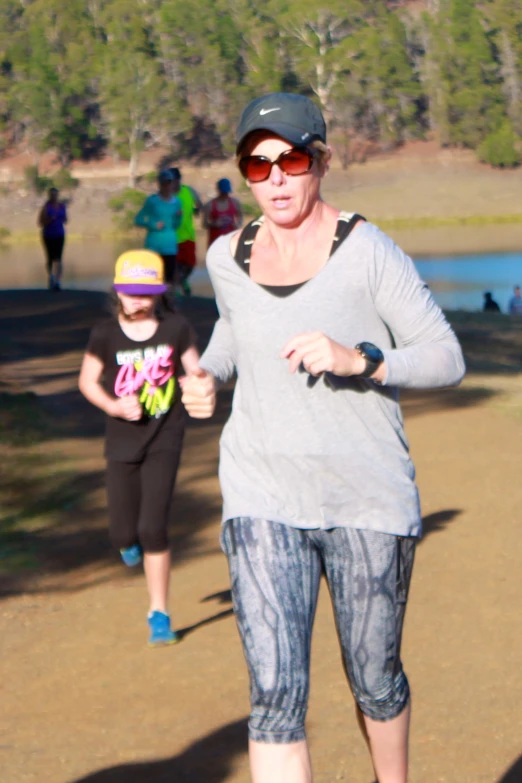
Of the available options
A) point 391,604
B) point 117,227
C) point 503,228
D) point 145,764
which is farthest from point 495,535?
point 117,227

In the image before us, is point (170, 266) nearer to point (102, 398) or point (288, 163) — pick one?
point (102, 398)

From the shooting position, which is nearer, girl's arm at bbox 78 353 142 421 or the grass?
girl's arm at bbox 78 353 142 421

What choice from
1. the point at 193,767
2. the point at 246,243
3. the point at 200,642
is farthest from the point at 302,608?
the point at 200,642

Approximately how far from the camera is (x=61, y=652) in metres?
5.79

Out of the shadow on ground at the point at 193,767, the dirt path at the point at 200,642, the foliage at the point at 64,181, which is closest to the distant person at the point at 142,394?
the dirt path at the point at 200,642

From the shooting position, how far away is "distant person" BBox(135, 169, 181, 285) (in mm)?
14891

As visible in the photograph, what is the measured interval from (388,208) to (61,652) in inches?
2962

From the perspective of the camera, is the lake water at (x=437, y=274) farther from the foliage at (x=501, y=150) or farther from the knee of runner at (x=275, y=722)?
the foliage at (x=501, y=150)

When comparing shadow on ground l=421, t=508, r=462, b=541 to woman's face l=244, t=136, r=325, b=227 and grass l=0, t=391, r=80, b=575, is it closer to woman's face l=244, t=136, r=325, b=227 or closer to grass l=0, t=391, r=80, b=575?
grass l=0, t=391, r=80, b=575

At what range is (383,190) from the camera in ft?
278

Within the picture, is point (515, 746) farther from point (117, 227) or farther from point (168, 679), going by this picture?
point (117, 227)

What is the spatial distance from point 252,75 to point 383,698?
10494 centimetres

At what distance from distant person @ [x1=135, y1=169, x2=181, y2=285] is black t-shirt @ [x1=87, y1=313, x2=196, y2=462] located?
9567mm

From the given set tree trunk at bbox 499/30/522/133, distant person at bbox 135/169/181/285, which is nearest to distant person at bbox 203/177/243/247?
distant person at bbox 135/169/181/285
